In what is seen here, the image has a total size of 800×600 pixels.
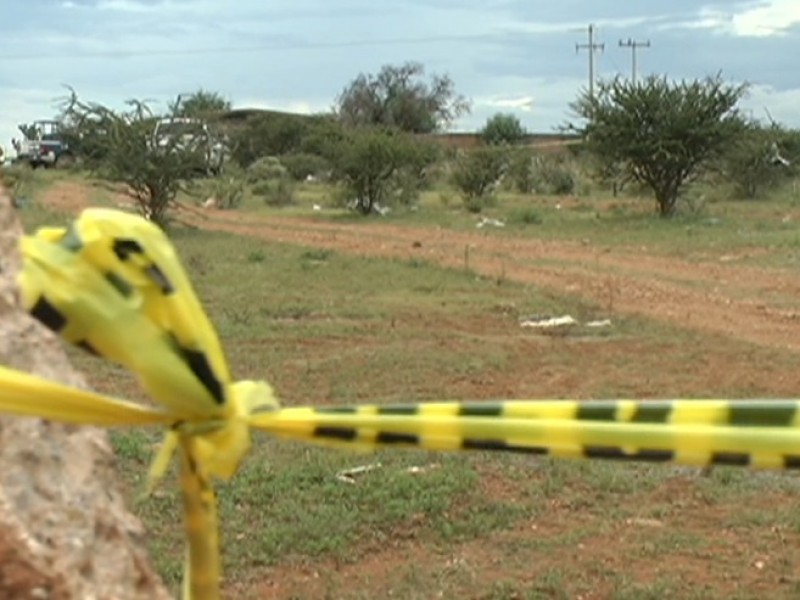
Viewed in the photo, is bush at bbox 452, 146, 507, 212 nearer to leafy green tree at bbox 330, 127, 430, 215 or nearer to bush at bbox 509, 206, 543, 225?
leafy green tree at bbox 330, 127, 430, 215

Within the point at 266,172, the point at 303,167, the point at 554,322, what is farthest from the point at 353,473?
the point at 303,167

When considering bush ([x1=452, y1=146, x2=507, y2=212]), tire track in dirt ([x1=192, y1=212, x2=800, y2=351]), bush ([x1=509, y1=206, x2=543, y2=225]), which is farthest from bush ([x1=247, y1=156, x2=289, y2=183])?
tire track in dirt ([x1=192, y1=212, x2=800, y2=351])

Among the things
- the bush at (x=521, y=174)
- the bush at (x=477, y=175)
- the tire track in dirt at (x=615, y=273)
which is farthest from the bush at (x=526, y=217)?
the bush at (x=521, y=174)

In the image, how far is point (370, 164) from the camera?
27.0 meters

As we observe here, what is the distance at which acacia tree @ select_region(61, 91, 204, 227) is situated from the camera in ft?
70.4

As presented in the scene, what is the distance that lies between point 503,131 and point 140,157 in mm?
36669

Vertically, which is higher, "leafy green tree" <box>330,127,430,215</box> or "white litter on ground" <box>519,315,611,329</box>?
"leafy green tree" <box>330,127,430,215</box>

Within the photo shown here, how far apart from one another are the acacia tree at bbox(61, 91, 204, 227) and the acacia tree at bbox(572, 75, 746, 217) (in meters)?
7.64

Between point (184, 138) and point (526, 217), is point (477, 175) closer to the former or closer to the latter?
point (526, 217)

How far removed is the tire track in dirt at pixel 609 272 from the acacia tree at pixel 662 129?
13.5 ft

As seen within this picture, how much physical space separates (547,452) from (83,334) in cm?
39

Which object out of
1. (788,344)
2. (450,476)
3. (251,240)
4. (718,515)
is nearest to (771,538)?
(718,515)

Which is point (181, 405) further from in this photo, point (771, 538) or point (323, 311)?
point (323, 311)

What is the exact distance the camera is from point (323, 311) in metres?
11.9
